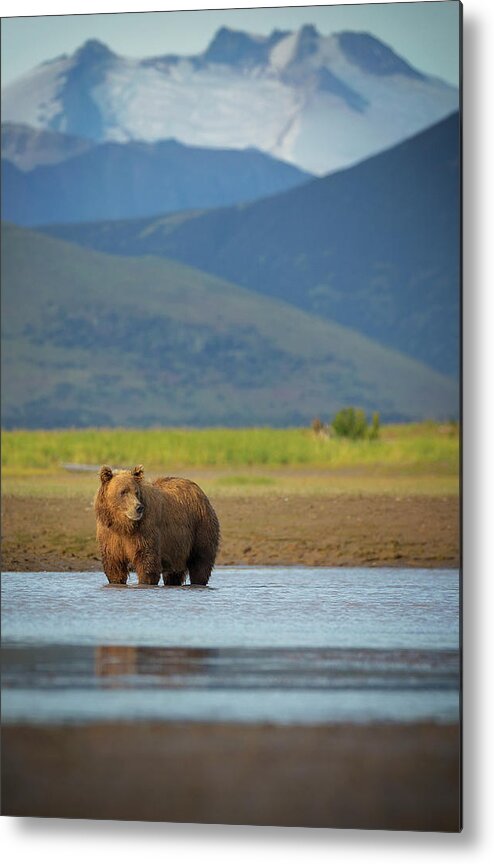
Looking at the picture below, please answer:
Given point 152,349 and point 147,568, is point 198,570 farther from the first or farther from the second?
point 152,349

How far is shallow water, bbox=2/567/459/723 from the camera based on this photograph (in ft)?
29.8

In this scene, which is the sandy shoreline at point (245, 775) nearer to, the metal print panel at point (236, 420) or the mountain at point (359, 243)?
the metal print panel at point (236, 420)

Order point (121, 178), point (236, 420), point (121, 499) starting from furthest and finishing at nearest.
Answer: point (236, 420) → point (121, 178) → point (121, 499)

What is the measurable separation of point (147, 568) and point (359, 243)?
6238 millimetres

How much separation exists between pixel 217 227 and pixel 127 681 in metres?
14.3

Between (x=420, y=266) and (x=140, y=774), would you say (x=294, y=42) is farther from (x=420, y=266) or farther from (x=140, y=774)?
(x=140, y=774)

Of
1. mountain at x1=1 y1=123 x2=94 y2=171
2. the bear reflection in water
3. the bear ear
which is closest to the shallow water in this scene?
the bear reflection in water

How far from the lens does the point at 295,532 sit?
54.1ft

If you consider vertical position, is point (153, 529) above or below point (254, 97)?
below

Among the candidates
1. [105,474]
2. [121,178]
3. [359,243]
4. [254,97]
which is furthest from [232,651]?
[121,178]

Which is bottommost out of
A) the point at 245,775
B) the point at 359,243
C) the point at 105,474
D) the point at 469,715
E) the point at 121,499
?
the point at 245,775

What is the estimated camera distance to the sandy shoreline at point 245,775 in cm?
851

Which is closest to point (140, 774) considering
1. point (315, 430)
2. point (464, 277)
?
point (464, 277)

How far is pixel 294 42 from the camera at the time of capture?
479 inches
